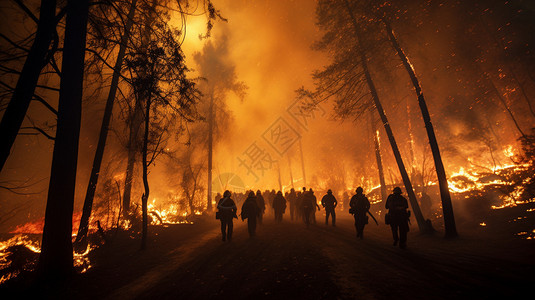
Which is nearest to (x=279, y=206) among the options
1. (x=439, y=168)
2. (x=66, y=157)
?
(x=439, y=168)

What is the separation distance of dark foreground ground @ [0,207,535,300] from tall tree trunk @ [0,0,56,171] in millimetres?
2962

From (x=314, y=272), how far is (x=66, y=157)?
257 inches

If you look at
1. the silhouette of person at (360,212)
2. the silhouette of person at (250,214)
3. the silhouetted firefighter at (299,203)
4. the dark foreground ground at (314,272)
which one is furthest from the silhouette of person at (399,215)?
the silhouetted firefighter at (299,203)

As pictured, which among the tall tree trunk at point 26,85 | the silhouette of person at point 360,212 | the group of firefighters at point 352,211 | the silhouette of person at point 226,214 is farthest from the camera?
the silhouette of person at point 226,214

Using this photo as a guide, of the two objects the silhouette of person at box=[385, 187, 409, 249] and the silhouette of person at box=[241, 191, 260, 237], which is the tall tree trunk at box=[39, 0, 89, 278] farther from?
the silhouette of person at box=[385, 187, 409, 249]

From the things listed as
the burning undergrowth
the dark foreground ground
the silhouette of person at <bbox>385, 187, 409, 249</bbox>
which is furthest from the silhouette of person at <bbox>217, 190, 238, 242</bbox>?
the silhouette of person at <bbox>385, 187, 409, 249</bbox>

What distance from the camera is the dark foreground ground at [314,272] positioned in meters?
3.68

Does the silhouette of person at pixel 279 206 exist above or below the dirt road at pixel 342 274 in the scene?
above

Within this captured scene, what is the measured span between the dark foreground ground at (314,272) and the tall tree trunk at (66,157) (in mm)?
593

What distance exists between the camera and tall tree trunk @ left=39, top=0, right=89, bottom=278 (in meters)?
4.83

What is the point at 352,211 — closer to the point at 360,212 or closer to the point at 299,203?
the point at 360,212

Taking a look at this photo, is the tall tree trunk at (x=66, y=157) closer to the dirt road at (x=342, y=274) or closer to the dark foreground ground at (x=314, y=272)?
the dark foreground ground at (x=314, y=272)

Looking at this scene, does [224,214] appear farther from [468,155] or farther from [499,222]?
[468,155]

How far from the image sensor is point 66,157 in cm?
528
